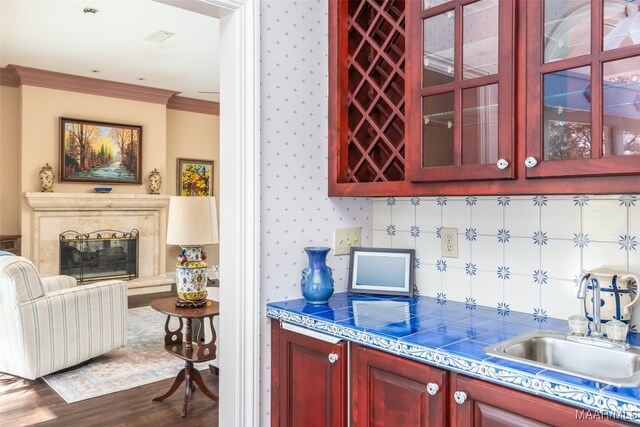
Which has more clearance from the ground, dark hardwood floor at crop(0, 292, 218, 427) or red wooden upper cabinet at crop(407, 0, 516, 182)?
red wooden upper cabinet at crop(407, 0, 516, 182)

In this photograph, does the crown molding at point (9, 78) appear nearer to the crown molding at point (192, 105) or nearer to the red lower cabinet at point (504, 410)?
the crown molding at point (192, 105)

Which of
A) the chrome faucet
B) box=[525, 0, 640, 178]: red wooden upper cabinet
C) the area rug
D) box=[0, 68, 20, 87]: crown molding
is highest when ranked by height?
box=[0, 68, 20, 87]: crown molding

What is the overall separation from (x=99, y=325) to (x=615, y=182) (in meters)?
3.70

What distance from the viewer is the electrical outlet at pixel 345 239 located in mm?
2094

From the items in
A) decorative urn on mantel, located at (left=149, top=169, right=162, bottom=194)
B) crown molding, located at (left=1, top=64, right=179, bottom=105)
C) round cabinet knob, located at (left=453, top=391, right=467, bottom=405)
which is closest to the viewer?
round cabinet knob, located at (left=453, top=391, right=467, bottom=405)

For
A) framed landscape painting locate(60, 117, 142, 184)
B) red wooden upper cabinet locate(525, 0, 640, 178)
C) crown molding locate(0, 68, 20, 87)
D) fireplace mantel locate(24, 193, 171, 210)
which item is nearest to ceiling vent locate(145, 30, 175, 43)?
framed landscape painting locate(60, 117, 142, 184)

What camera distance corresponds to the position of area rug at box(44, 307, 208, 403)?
329 cm

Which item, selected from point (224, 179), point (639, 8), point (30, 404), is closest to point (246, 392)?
point (224, 179)

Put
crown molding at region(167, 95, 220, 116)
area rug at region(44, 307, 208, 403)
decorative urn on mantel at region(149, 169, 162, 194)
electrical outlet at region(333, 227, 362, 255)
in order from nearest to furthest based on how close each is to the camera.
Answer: electrical outlet at region(333, 227, 362, 255), area rug at region(44, 307, 208, 403), decorative urn on mantel at region(149, 169, 162, 194), crown molding at region(167, 95, 220, 116)

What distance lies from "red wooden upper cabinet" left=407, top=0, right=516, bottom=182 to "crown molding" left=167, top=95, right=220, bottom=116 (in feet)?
21.1

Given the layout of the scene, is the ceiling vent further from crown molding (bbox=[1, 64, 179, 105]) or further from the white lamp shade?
the white lamp shade

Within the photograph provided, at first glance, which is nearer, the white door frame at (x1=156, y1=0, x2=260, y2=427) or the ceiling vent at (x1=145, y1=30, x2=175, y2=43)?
the white door frame at (x1=156, y1=0, x2=260, y2=427)

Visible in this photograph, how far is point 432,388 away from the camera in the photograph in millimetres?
1275

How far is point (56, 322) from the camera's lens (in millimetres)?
3461
